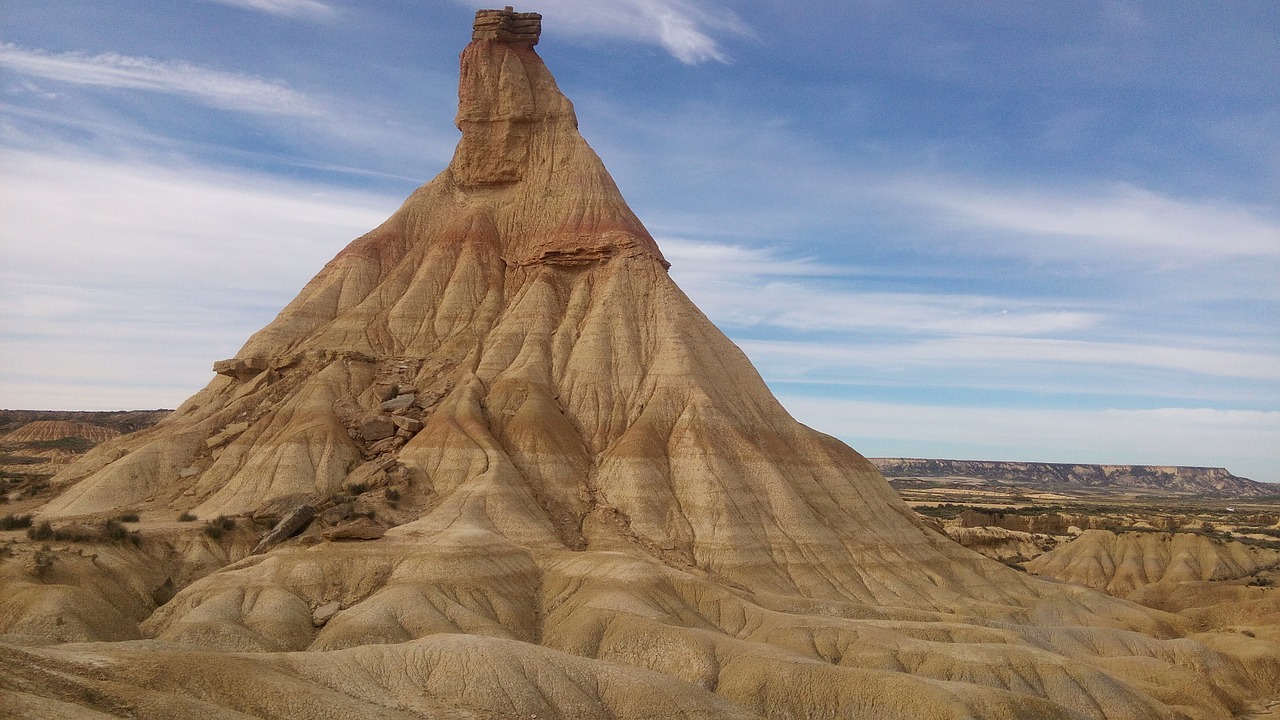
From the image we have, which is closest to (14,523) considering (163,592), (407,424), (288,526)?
(163,592)

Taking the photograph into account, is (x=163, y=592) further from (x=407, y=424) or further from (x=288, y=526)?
(x=407, y=424)

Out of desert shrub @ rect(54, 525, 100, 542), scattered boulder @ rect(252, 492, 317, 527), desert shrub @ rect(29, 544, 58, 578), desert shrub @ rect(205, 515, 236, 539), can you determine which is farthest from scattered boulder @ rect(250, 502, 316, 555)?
desert shrub @ rect(29, 544, 58, 578)

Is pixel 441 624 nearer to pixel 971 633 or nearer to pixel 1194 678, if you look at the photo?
pixel 971 633

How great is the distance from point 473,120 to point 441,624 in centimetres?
5698

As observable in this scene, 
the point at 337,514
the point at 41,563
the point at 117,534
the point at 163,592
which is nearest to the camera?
the point at 41,563

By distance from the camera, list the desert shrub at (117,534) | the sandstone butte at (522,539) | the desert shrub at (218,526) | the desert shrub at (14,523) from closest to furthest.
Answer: the sandstone butte at (522,539), the desert shrub at (117,534), the desert shrub at (14,523), the desert shrub at (218,526)

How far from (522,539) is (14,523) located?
27863 millimetres

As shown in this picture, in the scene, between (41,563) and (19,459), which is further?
(19,459)

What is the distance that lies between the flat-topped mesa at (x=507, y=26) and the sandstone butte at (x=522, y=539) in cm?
32

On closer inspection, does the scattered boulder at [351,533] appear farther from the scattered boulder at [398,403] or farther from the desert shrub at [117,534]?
the scattered boulder at [398,403]

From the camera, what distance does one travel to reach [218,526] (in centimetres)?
5253

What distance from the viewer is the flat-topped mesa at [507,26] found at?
88500mm

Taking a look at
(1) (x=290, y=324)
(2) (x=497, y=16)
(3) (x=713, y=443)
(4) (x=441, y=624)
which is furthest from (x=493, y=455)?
(2) (x=497, y=16)

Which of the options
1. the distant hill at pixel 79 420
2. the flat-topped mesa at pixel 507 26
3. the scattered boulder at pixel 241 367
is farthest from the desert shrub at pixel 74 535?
the distant hill at pixel 79 420
